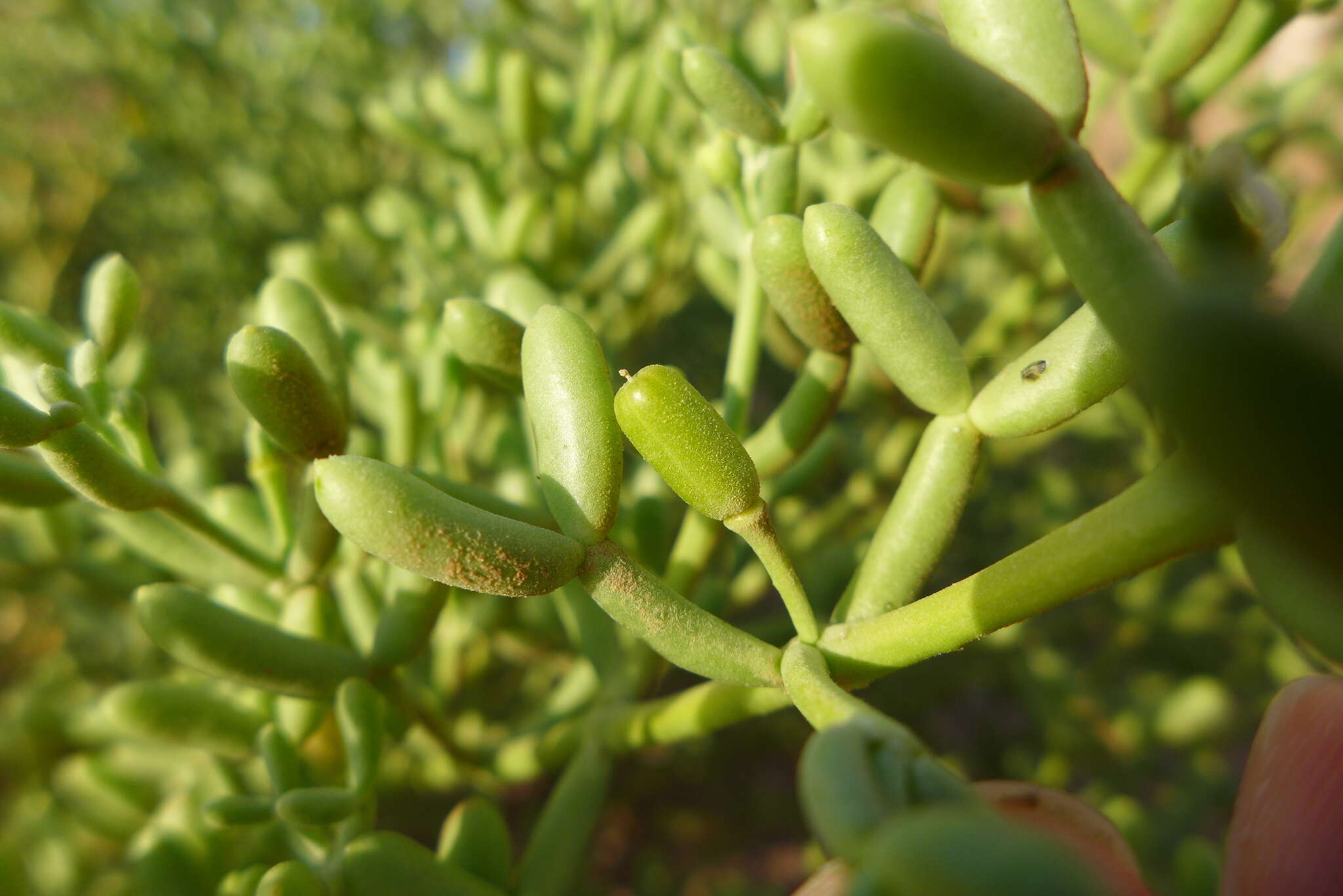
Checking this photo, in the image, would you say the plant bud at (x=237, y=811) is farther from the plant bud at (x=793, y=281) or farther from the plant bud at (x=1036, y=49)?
the plant bud at (x=1036, y=49)

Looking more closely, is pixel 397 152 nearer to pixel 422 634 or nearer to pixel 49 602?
pixel 49 602

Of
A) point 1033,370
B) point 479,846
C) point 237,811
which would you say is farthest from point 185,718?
point 1033,370

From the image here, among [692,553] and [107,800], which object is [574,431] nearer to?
[692,553]

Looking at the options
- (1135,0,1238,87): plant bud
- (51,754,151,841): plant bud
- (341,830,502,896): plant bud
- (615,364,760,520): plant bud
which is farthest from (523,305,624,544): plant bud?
(51,754,151,841): plant bud

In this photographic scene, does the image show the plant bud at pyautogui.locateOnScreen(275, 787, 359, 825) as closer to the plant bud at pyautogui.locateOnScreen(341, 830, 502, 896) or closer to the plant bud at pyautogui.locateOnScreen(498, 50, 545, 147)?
the plant bud at pyautogui.locateOnScreen(341, 830, 502, 896)

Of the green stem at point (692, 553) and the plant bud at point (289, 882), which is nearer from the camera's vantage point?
the plant bud at point (289, 882)

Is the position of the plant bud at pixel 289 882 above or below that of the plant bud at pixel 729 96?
below

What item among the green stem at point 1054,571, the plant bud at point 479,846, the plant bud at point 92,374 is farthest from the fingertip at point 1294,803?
the plant bud at point 92,374

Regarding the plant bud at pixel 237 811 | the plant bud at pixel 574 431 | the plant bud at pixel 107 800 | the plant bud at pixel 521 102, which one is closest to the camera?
the plant bud at pixel 574 431
